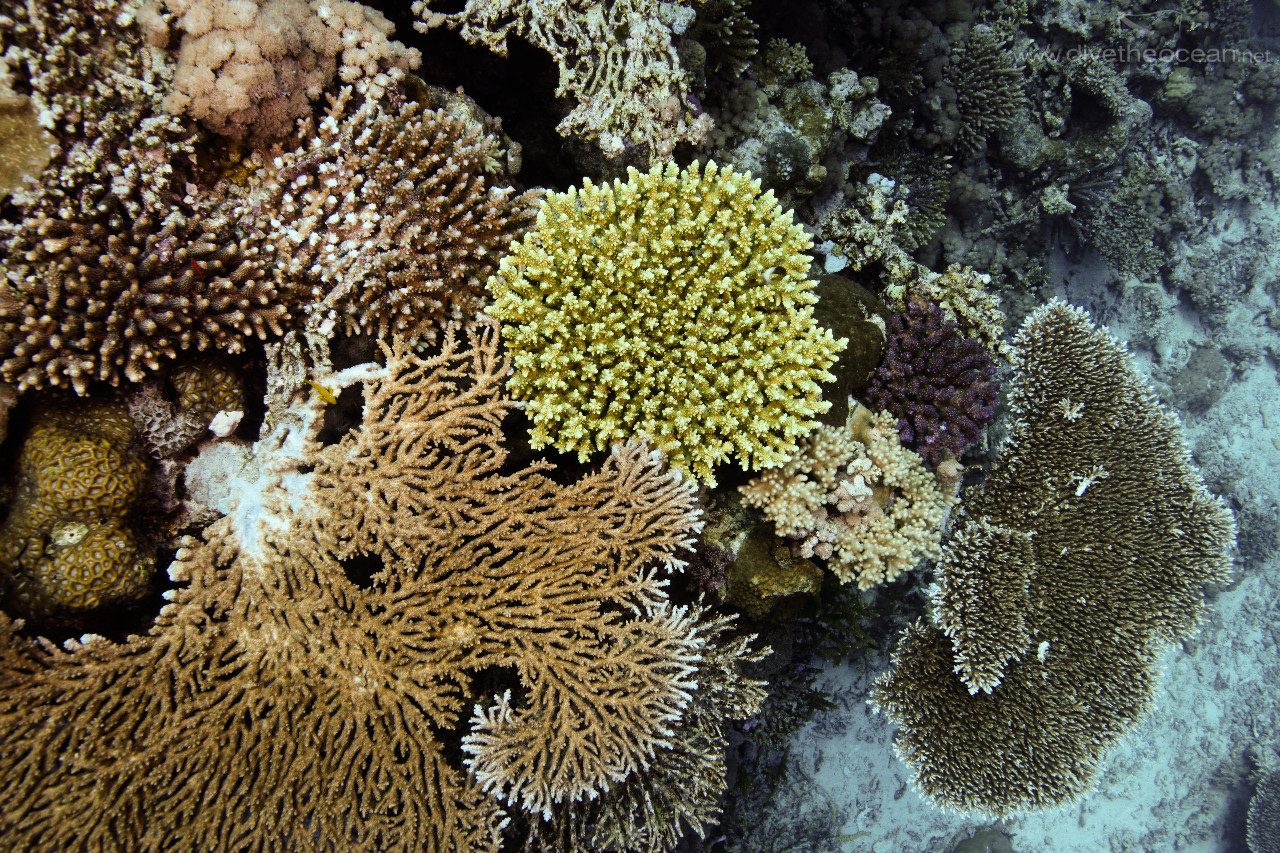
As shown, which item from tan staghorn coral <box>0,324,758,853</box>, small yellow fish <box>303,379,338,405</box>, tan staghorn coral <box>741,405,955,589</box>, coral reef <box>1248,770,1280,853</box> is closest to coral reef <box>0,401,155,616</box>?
tan staghorn coral <box>0,324,758,853</box>

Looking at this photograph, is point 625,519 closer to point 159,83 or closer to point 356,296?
point 356,296

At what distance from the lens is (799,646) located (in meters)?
5.75

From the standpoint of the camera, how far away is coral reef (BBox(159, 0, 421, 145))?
2.63 metres

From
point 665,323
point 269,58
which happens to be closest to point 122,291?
point 269,58

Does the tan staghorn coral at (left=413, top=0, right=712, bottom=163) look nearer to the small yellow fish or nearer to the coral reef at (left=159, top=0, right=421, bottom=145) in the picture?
the coral reef at (left=159, top=0, right=421, bottom=145)

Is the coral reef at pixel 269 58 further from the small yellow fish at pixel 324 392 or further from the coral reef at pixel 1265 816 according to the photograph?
the coral reef at pixel 1265 816

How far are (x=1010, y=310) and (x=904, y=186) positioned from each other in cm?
249

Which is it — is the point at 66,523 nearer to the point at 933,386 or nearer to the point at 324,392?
the point at 324,392

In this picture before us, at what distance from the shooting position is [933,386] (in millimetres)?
4254

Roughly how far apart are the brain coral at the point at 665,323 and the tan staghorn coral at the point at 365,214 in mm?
406

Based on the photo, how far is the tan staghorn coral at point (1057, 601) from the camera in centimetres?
472

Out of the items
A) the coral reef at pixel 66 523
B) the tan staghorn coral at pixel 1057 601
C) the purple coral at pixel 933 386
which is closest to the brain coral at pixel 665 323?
the purple coral at pixel 933 386

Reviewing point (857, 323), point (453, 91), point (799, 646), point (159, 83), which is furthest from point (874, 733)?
point (159, 83)

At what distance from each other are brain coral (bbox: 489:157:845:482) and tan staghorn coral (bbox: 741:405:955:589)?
0.34m
